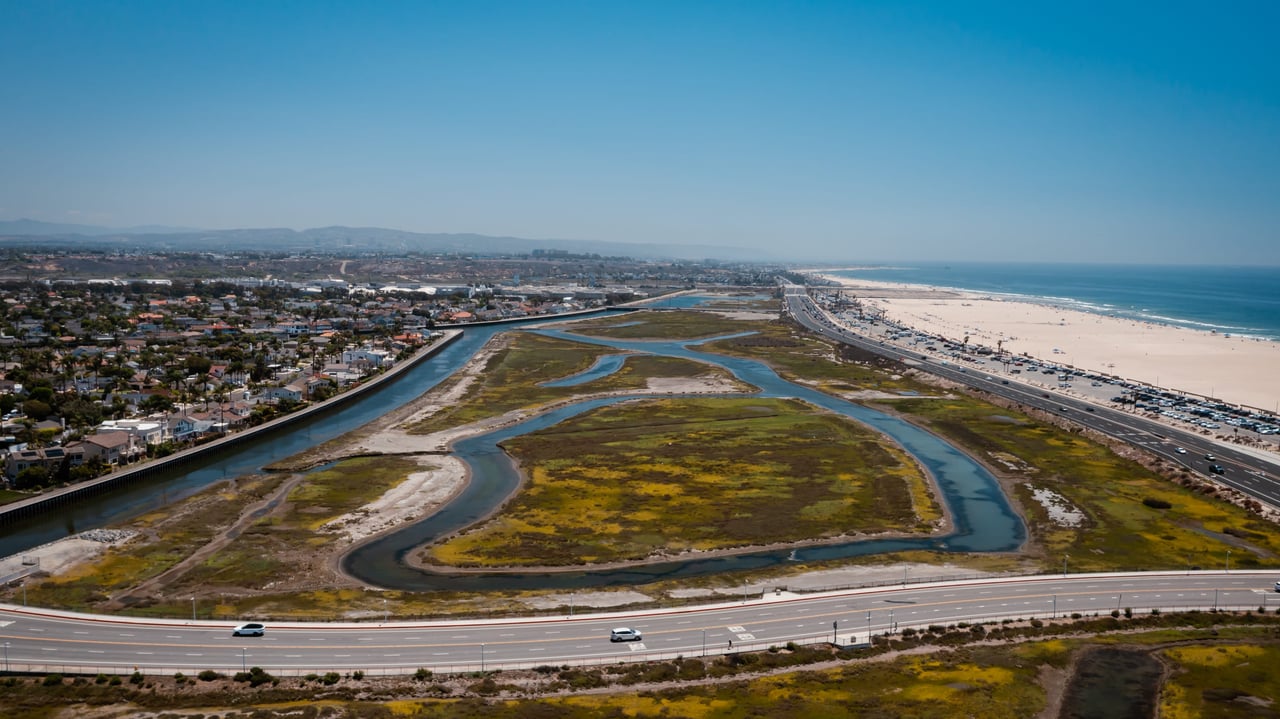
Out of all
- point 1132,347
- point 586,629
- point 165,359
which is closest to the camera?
point 586,629

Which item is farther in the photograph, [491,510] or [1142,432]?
[1142,432]

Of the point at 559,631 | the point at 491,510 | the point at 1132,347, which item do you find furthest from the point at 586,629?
the point at 1132,347

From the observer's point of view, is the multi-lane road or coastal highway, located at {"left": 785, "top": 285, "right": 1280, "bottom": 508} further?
coastal highway, located at {"left": 785, "top": 285, "right": 1280, "bottom": 508}

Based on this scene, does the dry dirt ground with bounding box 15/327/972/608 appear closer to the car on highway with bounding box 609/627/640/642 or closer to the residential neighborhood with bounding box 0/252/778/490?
the car on highway with bounding box 609/627/640/642

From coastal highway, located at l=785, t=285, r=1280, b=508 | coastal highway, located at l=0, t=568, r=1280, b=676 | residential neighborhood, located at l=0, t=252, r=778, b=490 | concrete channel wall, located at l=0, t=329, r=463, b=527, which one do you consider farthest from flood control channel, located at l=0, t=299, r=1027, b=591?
coastal highway, located at l=785, t=285, r=1280, b=508

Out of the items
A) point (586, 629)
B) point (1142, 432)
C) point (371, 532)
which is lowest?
point (371, 532)

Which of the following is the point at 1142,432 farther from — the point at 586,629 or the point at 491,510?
the point at 586,629

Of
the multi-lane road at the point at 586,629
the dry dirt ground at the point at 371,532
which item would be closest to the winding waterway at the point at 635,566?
the dry dirt ground at the point at 371,532
